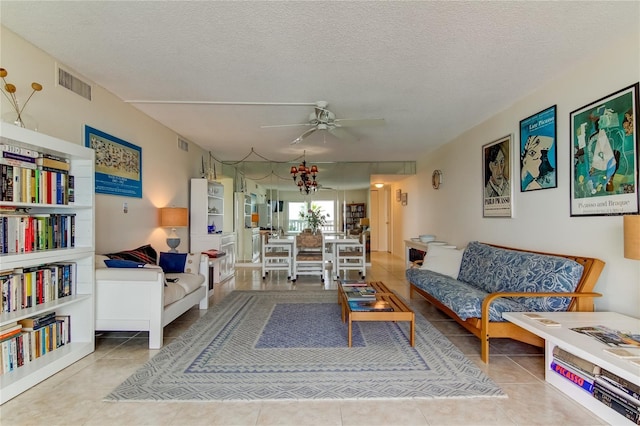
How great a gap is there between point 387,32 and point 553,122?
79.4 inches

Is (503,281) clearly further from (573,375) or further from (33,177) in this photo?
(33,177)

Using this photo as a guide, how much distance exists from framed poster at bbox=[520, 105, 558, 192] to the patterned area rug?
1.90m

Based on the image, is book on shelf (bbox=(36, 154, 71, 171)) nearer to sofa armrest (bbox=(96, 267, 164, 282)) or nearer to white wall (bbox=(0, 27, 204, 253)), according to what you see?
white wall (bbox=(0, 27, 204, 253))

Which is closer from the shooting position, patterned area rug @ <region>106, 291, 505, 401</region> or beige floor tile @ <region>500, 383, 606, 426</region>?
beige floor tile @ <region>500, 383, 606, 426</region>

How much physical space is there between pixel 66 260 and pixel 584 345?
367 cm

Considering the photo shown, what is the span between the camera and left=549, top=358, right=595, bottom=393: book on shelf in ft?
6.48

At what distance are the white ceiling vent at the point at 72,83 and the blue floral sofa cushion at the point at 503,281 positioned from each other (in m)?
4.09

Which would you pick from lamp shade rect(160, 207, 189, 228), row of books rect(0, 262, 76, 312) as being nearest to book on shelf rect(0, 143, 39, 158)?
row of books rect(0, 262, 76, 312)

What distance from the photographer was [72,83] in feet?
9.82

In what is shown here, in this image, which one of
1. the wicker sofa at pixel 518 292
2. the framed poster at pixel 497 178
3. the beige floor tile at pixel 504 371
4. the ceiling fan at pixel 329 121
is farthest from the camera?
the framed poster at pixel 497 178

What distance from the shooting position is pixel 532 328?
2234mm

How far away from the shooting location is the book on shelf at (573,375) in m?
1.97

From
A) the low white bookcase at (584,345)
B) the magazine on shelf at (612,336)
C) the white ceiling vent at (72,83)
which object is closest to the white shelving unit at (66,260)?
the white ceiling vent at (72,83)

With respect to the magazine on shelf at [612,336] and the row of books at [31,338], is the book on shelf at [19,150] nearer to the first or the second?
the row of books at [31,338]
